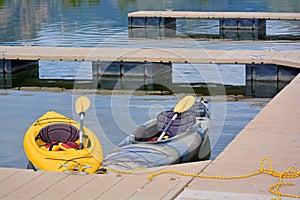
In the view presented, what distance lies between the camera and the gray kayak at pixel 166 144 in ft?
30.7

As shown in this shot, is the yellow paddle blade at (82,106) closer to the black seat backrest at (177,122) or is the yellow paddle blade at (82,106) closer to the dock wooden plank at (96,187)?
the black seat backrest at (177,122)

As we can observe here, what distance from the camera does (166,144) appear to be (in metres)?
10.0

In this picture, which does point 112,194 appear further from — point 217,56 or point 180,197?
point 217,56

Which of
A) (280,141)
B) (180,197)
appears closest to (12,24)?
(280,141)

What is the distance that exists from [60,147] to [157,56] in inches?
341

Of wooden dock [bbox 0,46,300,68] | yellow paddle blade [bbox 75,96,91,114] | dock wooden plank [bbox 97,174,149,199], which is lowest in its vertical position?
wooden dock [bbox 0,46,300,68]

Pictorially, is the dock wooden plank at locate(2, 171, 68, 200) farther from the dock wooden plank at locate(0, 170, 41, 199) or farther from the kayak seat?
the kayak seat

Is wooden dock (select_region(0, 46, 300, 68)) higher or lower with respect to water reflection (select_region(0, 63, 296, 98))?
higher

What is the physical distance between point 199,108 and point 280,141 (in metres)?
3.01

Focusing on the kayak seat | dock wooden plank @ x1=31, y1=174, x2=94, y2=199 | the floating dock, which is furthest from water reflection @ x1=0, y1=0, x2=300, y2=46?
dock wooden plank @ x1=31, y1=174, x2=94, y2=199

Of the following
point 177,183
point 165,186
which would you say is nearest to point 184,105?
point 177,183

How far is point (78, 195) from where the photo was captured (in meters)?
7.18

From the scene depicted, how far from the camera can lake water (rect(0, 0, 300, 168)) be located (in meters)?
13.4

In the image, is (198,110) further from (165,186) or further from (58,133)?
(165,186)
